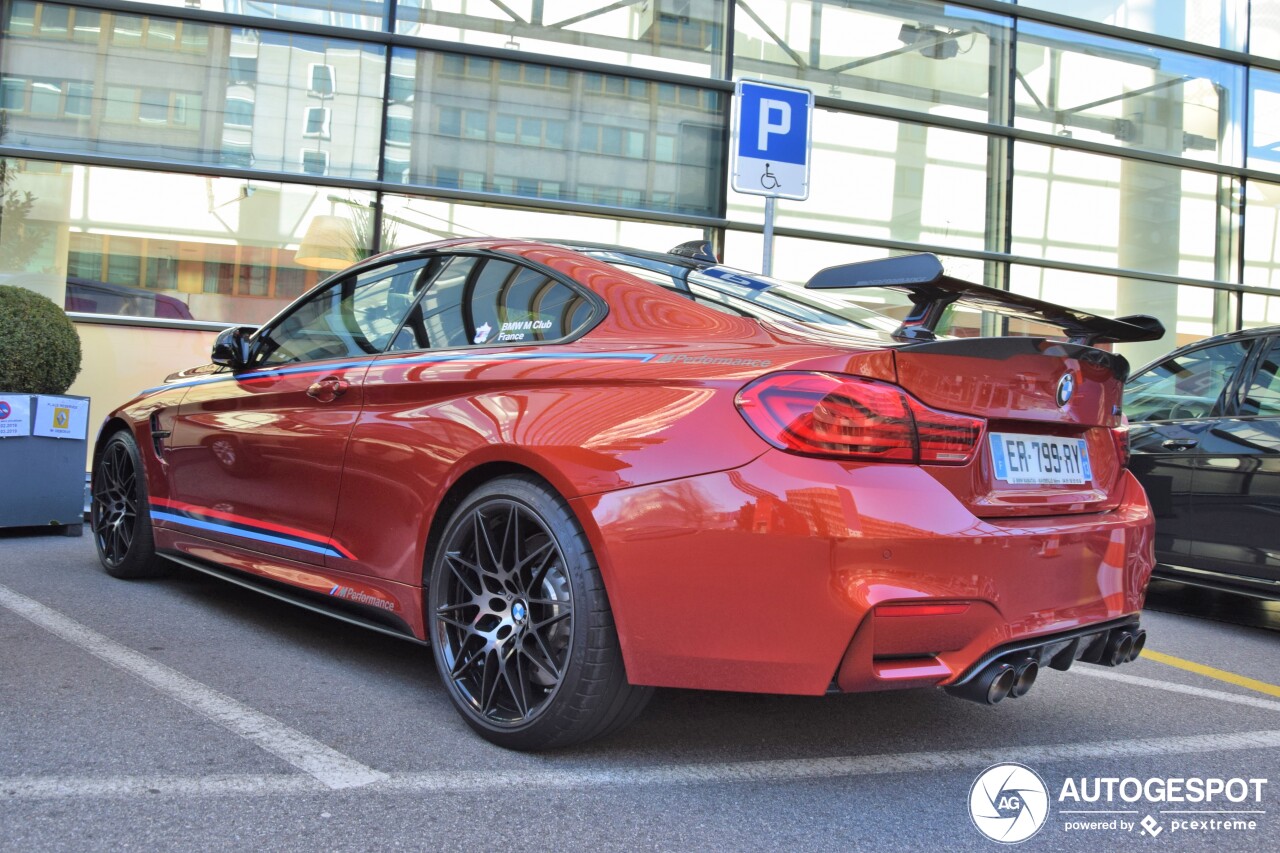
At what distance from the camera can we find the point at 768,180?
6.24 meters

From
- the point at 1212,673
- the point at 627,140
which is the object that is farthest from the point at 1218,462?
the point at 627,140

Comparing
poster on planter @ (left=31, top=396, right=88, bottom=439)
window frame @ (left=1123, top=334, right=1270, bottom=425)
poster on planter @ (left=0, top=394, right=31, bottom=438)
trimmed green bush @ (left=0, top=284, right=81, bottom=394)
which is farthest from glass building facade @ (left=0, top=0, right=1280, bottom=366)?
window frame @ (left=1123, top=334, right=1270, bottom=425)

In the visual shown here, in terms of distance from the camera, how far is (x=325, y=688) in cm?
324

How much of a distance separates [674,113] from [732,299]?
8.22 metres

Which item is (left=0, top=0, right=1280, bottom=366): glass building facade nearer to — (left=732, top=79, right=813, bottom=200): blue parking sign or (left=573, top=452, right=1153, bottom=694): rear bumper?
(left=732, top=79, right=813, bottom=200): blue parking sign

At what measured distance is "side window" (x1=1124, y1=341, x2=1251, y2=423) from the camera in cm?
530

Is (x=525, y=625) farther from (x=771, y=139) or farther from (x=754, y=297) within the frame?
(x=771, y=139)

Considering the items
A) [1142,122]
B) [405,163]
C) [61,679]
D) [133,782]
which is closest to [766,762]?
[133,782]

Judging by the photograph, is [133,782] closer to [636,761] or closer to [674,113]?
[636,761]

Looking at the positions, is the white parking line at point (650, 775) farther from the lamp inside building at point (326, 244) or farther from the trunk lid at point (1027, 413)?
the lamp inside building at point (326, 244)

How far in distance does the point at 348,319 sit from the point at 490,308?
83 cm

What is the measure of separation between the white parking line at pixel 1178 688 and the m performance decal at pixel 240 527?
2675 mm

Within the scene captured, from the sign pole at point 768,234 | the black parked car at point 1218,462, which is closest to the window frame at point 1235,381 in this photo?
the black parked car at point 1218,462

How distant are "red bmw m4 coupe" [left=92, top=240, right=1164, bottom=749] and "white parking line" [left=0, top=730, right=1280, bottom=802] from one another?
15 cm
